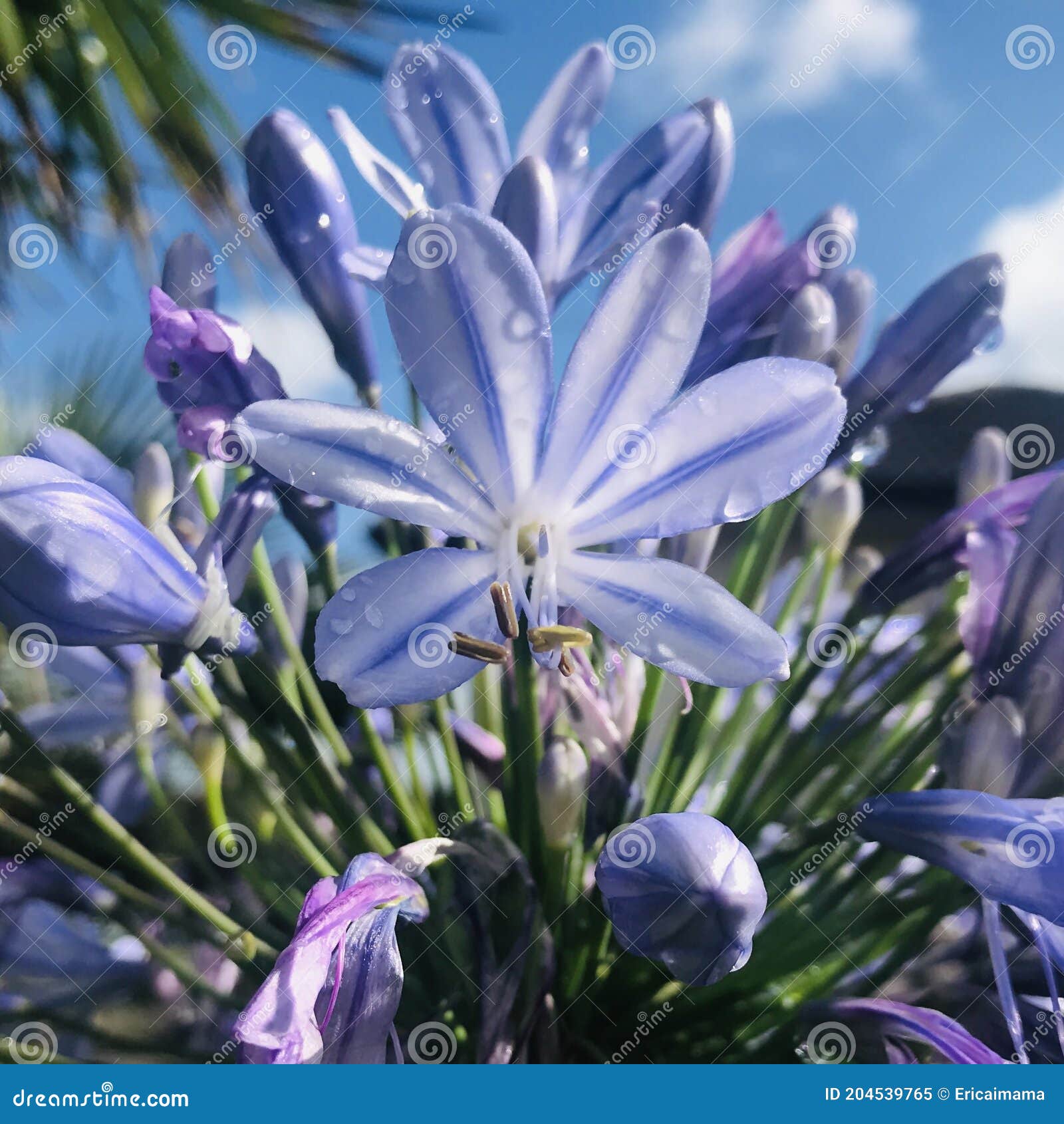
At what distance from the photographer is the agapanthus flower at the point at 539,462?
15.7 inches

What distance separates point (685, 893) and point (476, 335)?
0.21m

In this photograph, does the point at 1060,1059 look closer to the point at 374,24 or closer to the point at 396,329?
the point at 396,329

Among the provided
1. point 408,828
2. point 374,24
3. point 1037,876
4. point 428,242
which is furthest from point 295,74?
point 1037,876

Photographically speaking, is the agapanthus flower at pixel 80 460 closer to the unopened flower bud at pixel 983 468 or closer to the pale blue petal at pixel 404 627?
the pale blue petal at pixel 404 627

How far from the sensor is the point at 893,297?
56 cm

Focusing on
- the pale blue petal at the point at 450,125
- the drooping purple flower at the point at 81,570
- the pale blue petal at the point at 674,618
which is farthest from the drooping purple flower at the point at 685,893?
the pale blue petal at the point at 450,125

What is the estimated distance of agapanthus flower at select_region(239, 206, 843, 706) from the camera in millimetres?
400

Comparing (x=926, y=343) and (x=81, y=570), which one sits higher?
(x=926, y=343)

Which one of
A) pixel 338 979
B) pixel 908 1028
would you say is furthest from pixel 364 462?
pixel 908 1028

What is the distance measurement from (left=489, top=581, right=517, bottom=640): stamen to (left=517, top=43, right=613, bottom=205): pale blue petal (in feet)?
0.71

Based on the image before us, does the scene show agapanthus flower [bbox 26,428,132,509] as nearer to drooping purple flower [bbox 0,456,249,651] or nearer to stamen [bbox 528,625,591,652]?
drooping purple flower [bbox 0,456,249,651]

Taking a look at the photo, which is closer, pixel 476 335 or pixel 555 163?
pixel 476 335

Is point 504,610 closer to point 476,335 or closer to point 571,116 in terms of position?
point 476,335

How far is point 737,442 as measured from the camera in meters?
0.41
